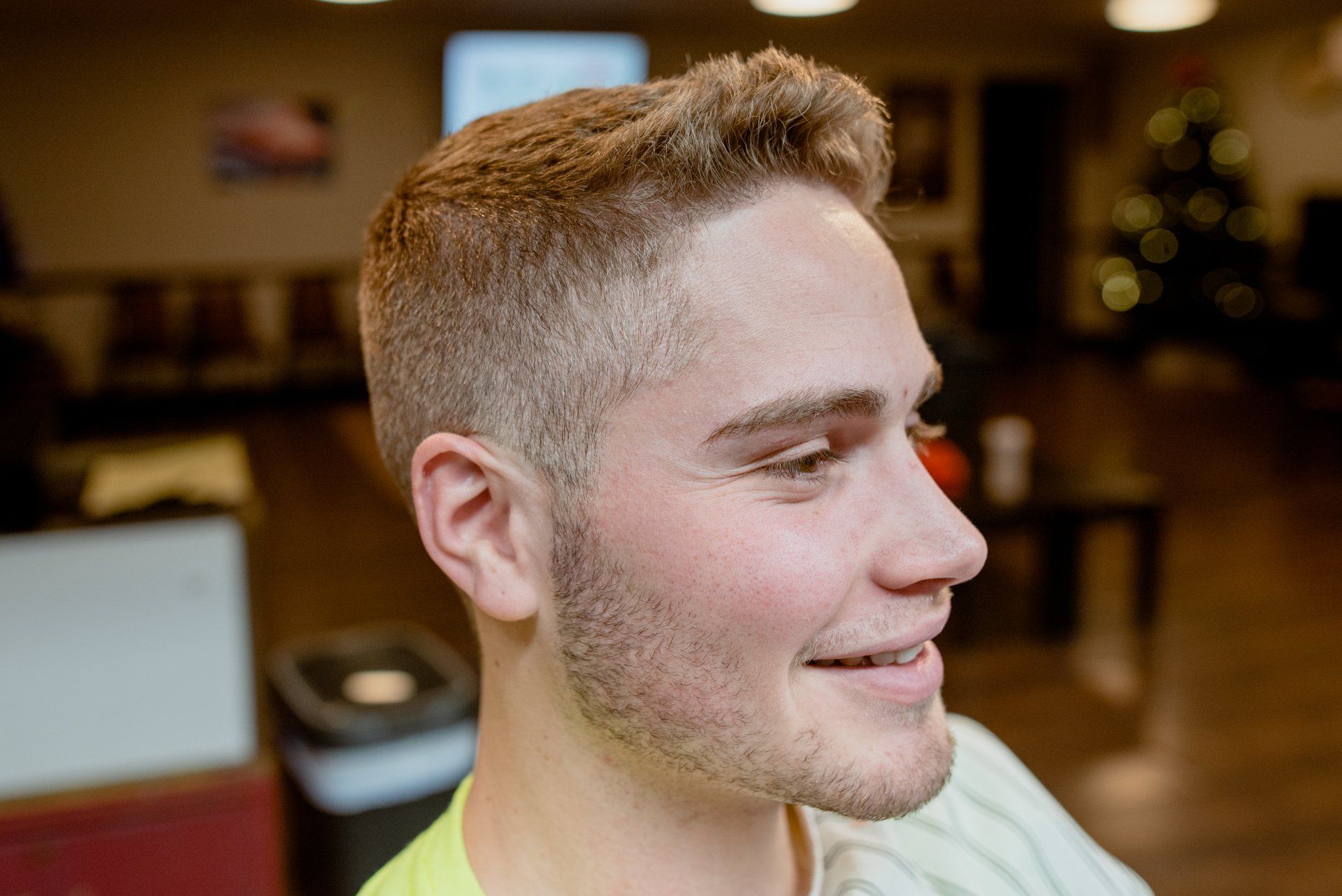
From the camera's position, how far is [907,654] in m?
0.94

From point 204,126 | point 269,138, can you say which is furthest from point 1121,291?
point 204,126

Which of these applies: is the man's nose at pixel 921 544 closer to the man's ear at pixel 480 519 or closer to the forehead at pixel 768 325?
the forehead at pixel 768 325

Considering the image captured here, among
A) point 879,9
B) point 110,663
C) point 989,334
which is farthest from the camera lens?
point 989,334

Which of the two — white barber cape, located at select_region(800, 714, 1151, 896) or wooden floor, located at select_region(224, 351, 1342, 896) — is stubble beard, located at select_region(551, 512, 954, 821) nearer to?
white barber cape, located at select_region(800, 714, 1151, 896)

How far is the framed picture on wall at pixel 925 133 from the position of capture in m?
10.6

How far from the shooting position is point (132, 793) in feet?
6.61

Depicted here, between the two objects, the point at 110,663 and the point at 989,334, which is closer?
the point at 110,663

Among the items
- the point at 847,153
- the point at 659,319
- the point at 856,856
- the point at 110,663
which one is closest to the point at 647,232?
the point at 659,319

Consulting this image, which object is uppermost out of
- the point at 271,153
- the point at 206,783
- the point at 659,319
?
the point at 271,153

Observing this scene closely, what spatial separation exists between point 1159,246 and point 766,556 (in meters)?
9.86

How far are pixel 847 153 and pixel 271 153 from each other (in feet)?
29.7

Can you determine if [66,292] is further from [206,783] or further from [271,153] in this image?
[206,783]

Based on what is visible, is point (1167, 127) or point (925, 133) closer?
point (1167, 127)

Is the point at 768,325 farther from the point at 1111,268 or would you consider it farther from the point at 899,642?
the point at 1111,268
